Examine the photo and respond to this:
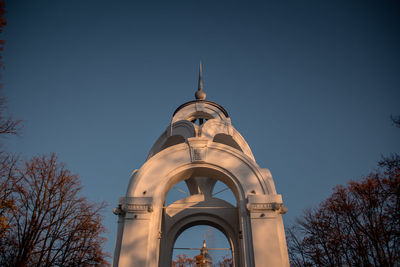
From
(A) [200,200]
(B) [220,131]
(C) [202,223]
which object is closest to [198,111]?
(B) [220,131]

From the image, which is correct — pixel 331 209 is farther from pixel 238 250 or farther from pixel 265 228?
pixel 265 228

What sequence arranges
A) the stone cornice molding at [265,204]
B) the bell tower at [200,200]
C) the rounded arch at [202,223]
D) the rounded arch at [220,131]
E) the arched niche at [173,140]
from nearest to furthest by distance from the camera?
the bell tower at [200,200] → the stone cornice molding at [265,204] → the rounded arch at [220,131] → the rounded arch at [202,223] → the arched niche at [173,140]

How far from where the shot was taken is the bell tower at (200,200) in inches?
430

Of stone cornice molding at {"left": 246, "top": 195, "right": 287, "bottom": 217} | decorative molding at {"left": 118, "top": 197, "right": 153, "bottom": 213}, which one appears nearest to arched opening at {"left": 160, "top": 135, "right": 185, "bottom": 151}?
decorative molding at {"left": 118, "top": 197, "right": 153, "bottom": 213}

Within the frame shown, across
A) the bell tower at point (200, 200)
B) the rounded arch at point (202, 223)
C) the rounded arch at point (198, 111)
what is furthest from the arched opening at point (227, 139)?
the rounded arch at point (202, 223)

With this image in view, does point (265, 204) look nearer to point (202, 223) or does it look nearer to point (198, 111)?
point (202, 223)

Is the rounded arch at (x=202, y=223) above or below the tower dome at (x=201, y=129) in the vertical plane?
below

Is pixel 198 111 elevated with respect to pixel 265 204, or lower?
elevated

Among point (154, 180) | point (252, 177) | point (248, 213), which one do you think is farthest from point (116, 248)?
point (252, 177)

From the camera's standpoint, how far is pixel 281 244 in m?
10.8

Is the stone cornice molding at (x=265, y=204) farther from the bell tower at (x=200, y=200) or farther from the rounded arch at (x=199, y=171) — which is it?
the rounded arch at (x=199, y=171)

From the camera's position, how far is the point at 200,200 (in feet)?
54.3

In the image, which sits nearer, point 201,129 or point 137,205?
point 137,205

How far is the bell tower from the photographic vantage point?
10922 millimetres
